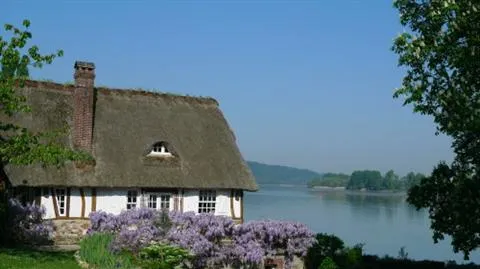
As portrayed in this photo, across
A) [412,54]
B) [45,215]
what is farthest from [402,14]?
[45,215]

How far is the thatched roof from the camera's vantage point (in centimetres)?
2475

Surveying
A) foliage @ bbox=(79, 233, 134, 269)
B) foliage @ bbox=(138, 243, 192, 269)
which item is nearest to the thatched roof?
foliage @ bbox=(138, 243, 192, 269)

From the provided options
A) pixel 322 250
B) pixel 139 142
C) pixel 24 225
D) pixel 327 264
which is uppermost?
pixel 139 142

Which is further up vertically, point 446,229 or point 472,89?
point 472,89

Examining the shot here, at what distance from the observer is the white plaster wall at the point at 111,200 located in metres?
25.0

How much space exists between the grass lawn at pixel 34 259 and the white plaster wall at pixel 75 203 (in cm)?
421

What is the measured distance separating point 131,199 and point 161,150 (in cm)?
285

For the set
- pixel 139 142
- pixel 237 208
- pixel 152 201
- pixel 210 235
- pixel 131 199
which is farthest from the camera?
pixel 237 208

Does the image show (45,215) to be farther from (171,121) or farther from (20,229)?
(171,121)

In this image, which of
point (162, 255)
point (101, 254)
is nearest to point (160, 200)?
point (162, 255)

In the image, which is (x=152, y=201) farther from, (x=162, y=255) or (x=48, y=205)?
(x=162, y=255)

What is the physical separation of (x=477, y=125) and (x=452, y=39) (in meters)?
2.82

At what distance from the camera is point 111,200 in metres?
25.2

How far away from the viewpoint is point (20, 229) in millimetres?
22875
